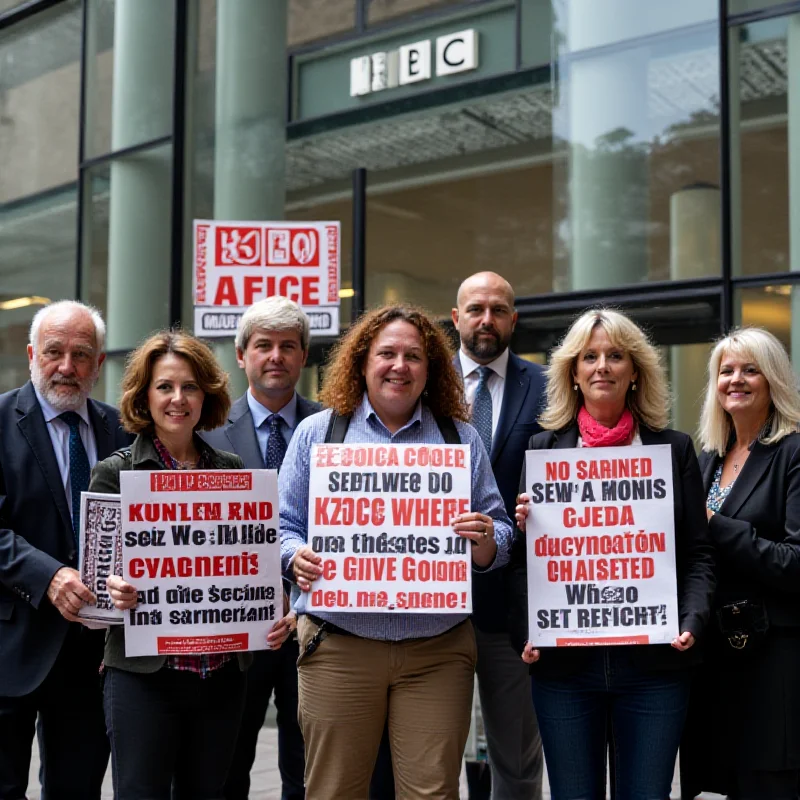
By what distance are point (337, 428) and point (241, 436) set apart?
105cm

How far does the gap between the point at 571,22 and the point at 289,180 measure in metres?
2.94

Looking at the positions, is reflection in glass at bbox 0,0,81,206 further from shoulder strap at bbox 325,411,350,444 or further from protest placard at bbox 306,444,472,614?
protest placard at bbox 306,444,472,614

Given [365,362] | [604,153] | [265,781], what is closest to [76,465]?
[365,362]

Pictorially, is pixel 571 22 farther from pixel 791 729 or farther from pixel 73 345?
pixel 791 729

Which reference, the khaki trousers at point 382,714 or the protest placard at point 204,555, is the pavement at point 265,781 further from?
the khaki trousers at point 382,714

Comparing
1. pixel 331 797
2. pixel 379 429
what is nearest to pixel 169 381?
pixel 379 429

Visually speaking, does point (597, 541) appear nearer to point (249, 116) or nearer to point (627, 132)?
point (627, 132)

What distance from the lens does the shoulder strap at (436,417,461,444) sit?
3846 millimetres

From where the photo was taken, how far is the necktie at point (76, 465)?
4.27m

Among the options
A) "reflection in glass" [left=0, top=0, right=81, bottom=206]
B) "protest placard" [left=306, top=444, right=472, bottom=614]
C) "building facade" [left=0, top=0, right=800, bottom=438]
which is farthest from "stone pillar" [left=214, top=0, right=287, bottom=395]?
"protest placard" [left=306, top=444, right=472, bottom=614]

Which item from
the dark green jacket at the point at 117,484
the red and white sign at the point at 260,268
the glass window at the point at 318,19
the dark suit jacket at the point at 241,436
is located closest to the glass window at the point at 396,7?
the glass window at the point at 318,19

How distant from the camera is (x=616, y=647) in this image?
3736 millimetres

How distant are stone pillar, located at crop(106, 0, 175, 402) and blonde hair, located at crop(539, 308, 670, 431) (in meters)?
7.40

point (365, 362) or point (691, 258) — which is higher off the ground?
point (691, 258)
